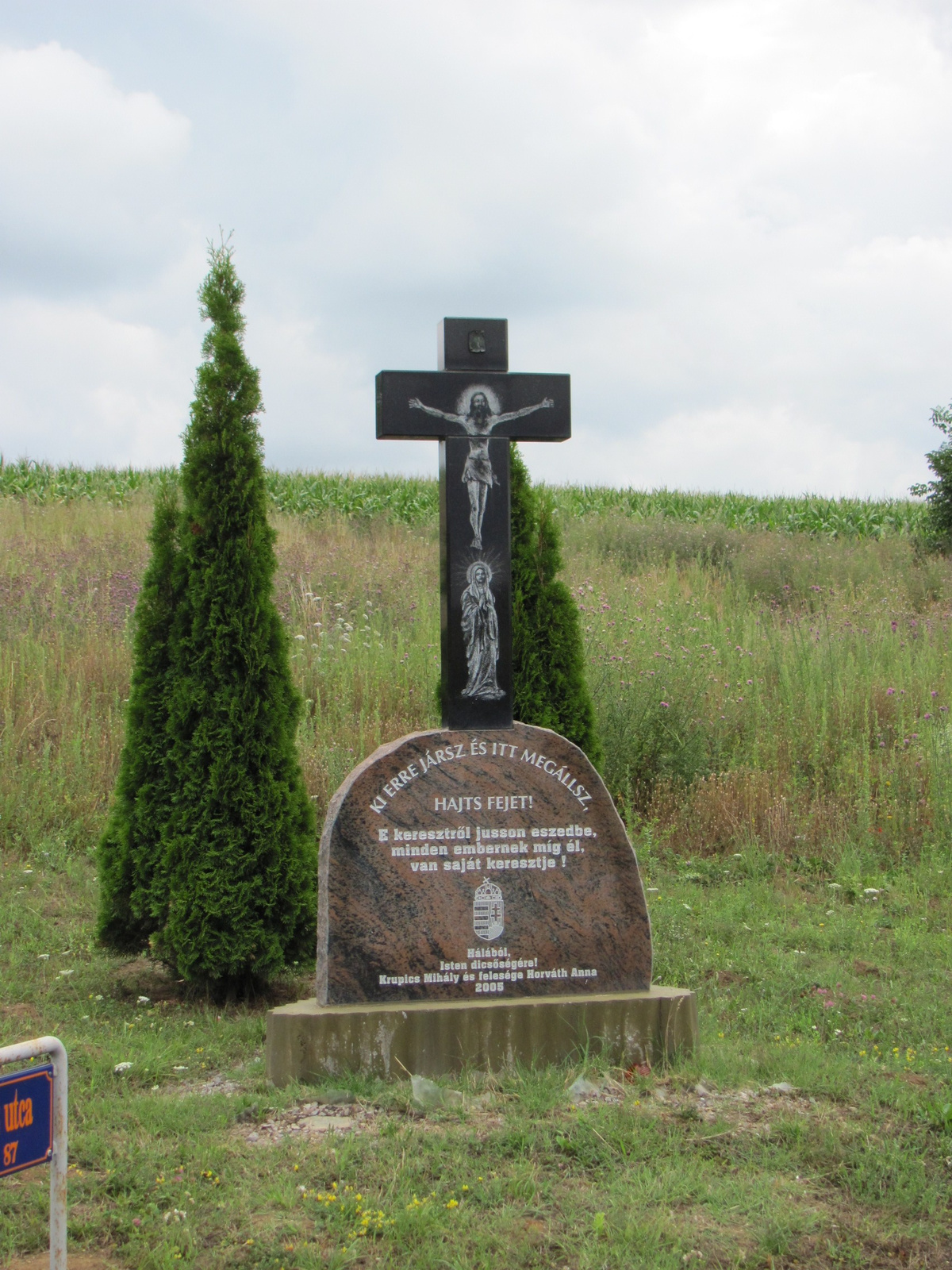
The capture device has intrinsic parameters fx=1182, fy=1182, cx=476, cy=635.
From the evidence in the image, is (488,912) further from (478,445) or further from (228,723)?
(478,445)

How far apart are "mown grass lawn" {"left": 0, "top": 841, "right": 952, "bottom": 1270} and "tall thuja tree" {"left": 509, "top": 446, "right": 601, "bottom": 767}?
1.93m

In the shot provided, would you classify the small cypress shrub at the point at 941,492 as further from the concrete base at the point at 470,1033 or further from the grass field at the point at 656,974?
the concrete base at the point at 470,1033

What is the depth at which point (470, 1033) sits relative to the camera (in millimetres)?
4711

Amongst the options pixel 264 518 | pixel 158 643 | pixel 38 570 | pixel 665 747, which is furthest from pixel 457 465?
pixel 38 570

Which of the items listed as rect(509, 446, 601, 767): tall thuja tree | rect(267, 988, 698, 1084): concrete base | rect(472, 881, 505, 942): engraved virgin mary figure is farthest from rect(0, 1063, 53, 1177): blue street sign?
rect(509, 446, 601, 767): tall thuja tree

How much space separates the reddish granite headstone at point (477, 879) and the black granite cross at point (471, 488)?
0.90 feet

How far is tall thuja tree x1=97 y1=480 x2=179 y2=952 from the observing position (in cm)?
589

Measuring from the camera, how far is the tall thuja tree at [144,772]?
19.3ft

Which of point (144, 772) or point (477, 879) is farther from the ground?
point (144, 772)

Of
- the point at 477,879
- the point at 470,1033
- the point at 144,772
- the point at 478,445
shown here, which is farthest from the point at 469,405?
the point at 470,1033

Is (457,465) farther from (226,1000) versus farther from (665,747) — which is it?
(665,747)

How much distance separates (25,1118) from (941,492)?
59.3 ft

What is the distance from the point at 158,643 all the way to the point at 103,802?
3.07 meters

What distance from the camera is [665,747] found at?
30.0 feet
